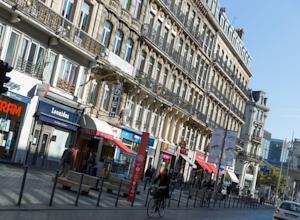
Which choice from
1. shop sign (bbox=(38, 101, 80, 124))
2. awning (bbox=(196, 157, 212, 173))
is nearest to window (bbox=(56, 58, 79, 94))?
shop sign (bbox=(38, 101, 80, 124))

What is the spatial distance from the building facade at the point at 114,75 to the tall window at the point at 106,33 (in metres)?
0.09

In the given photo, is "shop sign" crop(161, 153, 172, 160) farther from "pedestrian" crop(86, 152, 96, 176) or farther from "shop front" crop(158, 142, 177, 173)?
"pedestrian" crop(86, 152, 96, 176)

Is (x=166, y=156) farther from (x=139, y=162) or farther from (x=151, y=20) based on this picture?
(x=139, y=162)

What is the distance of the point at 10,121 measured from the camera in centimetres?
2342

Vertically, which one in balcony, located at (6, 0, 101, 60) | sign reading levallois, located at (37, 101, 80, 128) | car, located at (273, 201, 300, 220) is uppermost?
balcony, located at (6, 0, 101, 60)

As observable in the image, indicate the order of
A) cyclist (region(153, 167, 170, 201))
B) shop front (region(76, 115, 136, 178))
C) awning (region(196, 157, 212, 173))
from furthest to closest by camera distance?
awning (region(196, 157, 212, 173)), shop front (region(76, 115, 136, 178)), cyclist (region(153, 167, 170, 201))

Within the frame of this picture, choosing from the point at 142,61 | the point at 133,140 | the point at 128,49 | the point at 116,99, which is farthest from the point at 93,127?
the point at 142,61

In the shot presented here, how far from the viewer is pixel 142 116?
122 ft

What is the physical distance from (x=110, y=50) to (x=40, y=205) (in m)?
19.0

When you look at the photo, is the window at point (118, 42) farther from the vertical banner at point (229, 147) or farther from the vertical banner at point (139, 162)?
the vertical banner at point (139, 162)

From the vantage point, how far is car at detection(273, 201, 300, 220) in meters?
21.3

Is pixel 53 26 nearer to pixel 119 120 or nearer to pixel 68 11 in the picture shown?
pixel 68 11

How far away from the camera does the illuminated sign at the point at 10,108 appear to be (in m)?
22.5

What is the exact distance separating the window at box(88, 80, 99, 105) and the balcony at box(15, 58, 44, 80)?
5.66 m
